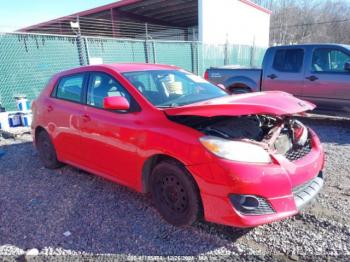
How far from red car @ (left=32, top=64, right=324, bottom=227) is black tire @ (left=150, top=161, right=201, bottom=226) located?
0.03 feet

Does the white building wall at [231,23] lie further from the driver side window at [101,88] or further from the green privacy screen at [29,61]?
the driver side window at [101,88]

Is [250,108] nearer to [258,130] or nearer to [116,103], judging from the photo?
[258,130]

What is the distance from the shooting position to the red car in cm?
249

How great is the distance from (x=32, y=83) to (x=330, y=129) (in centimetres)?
860

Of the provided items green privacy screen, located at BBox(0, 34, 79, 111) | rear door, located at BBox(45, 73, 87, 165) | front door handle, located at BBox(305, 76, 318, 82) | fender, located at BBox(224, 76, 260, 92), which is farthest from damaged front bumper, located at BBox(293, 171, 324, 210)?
green privacy screen, located at BBox(0, 34, 79, 111)

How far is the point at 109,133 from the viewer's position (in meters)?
3.42

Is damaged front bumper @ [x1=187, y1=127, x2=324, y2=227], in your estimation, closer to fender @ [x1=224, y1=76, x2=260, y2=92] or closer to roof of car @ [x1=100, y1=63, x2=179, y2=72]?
roof of car @ [x1=100, y1=63, x2=179, y2=72]

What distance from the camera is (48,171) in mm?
4754

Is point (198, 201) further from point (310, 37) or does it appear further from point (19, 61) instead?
point (310, 37)

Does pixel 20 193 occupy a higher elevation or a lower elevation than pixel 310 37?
lower

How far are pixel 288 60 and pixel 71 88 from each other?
5.30 m

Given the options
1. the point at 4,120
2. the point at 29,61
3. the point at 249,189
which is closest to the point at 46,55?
the point at 29,61

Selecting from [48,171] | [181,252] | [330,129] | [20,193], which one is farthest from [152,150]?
[330,129]

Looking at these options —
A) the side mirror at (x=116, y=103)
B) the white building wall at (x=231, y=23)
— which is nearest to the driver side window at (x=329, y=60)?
the side mirror at (x=116, y=103)
